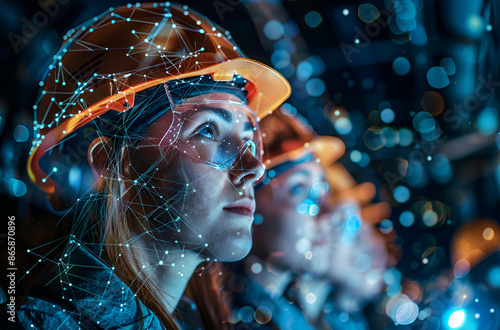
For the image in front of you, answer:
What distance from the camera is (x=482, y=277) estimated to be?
4.17 feet

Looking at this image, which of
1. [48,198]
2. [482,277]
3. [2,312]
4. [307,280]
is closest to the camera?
[2,312]

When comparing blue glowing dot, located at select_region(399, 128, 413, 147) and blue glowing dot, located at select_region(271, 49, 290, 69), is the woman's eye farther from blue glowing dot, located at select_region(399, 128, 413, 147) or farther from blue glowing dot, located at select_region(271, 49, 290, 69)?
blue glowing dot, located at select_region(399, 128, 413, 147)

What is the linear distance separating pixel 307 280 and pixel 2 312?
A: 3.03ft

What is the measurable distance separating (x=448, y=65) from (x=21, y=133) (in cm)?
127

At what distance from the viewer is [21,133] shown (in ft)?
3.34

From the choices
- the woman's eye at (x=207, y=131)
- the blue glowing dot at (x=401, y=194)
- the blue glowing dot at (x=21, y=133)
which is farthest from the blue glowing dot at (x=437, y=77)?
the blue glowing dot at (x=21, y=133)

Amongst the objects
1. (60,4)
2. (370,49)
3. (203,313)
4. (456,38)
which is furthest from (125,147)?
(456,38)

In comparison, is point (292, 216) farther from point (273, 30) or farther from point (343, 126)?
point (273, 30)

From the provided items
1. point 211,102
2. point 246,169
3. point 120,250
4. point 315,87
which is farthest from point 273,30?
point 120,250

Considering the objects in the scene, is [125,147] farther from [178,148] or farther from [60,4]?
[60,4]

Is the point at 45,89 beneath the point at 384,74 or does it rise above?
above

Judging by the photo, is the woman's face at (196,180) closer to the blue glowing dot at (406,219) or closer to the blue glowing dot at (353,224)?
A: the blue glowing dot at (353,224)

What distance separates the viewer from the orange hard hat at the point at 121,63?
90cm

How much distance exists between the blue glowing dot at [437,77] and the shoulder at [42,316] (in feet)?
3.98
